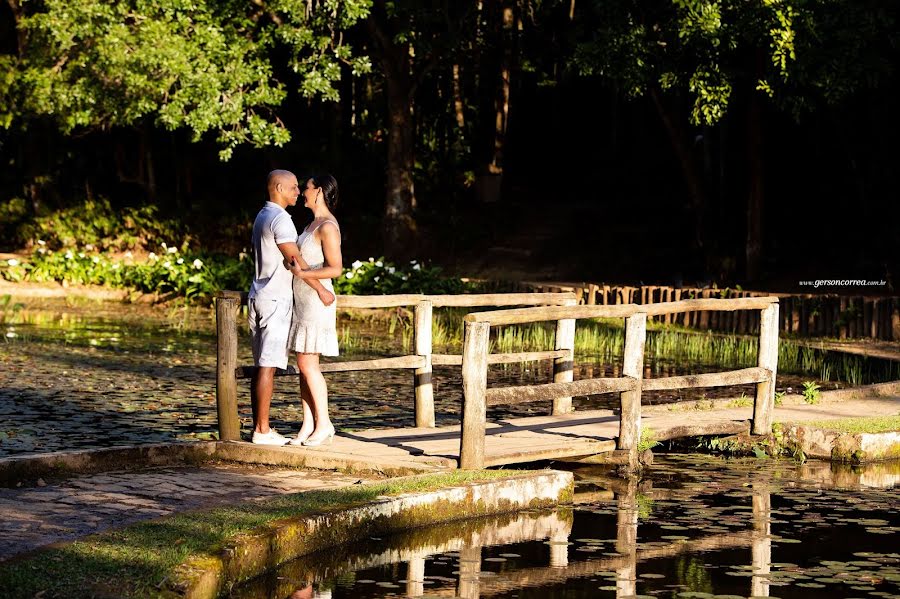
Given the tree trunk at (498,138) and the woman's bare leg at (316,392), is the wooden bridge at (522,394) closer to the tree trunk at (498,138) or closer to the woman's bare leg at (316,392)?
the woman's bare leg at (316,392)

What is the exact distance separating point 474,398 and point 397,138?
20577 mm

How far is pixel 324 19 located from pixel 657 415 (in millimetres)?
15039

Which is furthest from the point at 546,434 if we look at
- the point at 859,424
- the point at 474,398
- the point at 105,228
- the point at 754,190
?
the point at 105,228

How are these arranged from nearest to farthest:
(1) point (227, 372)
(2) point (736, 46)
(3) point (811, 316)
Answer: (1) point (227, 372) < (3) point (811, 316) < (2) point (736, 46)

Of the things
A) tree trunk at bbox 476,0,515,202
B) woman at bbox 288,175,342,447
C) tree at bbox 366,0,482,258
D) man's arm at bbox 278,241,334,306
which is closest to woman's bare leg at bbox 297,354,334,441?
woman at bbox 288,175,342,447

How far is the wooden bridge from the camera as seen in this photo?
10391mm

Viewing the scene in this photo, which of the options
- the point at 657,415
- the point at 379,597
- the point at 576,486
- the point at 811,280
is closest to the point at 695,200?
the point at 811,280

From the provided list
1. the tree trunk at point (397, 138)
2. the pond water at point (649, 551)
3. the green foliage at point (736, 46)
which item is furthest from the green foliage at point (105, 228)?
the pond water at point (649, 551)

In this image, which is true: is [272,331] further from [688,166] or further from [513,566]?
[688,166]

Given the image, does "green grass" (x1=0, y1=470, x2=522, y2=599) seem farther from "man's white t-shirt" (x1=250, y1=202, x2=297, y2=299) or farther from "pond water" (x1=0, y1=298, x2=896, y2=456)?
"pond water" (x1=0, y1=298, x2=896, y2=456)

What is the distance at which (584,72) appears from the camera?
79.5ft

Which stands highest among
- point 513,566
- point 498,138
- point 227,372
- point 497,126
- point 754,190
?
point 497,126

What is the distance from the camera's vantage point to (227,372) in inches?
430

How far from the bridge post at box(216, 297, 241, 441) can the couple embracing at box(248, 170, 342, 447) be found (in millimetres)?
280
